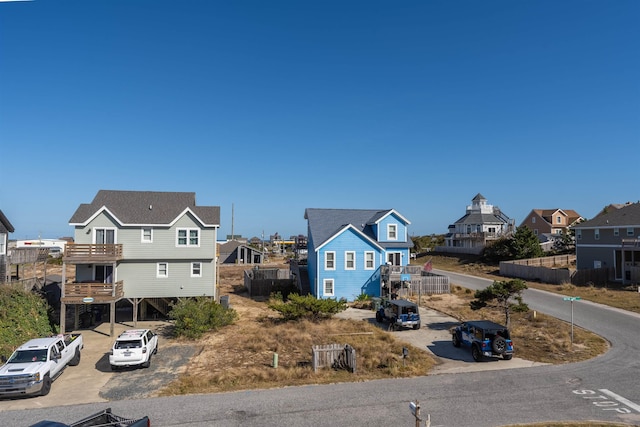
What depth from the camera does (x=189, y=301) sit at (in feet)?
85.1

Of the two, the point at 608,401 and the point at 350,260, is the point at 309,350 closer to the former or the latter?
the point at 608,401

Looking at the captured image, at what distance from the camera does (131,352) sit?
18.1m

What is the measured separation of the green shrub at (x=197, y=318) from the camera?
79.3 ft

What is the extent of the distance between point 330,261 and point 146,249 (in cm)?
1563

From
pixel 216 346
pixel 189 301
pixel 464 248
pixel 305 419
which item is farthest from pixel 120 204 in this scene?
pixel 464 248

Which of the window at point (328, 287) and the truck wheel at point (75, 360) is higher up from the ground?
the window at point (328, 287)

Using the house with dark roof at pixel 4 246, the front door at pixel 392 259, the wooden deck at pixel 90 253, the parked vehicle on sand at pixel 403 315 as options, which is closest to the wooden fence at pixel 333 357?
the parked vehicle on sand at pixel 403 315

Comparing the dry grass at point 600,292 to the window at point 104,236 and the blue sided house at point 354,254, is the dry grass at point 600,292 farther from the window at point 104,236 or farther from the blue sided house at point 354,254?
the window at point 104,236

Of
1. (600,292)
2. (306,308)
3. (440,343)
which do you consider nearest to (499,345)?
(440,343)

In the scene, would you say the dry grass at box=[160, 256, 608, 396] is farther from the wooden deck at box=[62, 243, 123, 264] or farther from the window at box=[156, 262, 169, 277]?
the wooden deck at box=[62, 243, 123, 264]

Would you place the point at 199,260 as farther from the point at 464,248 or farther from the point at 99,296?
the point at 464,248

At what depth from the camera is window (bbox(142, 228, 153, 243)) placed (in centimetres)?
2900

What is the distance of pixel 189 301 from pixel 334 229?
54.2 ft

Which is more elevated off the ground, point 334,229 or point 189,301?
point 334,229
